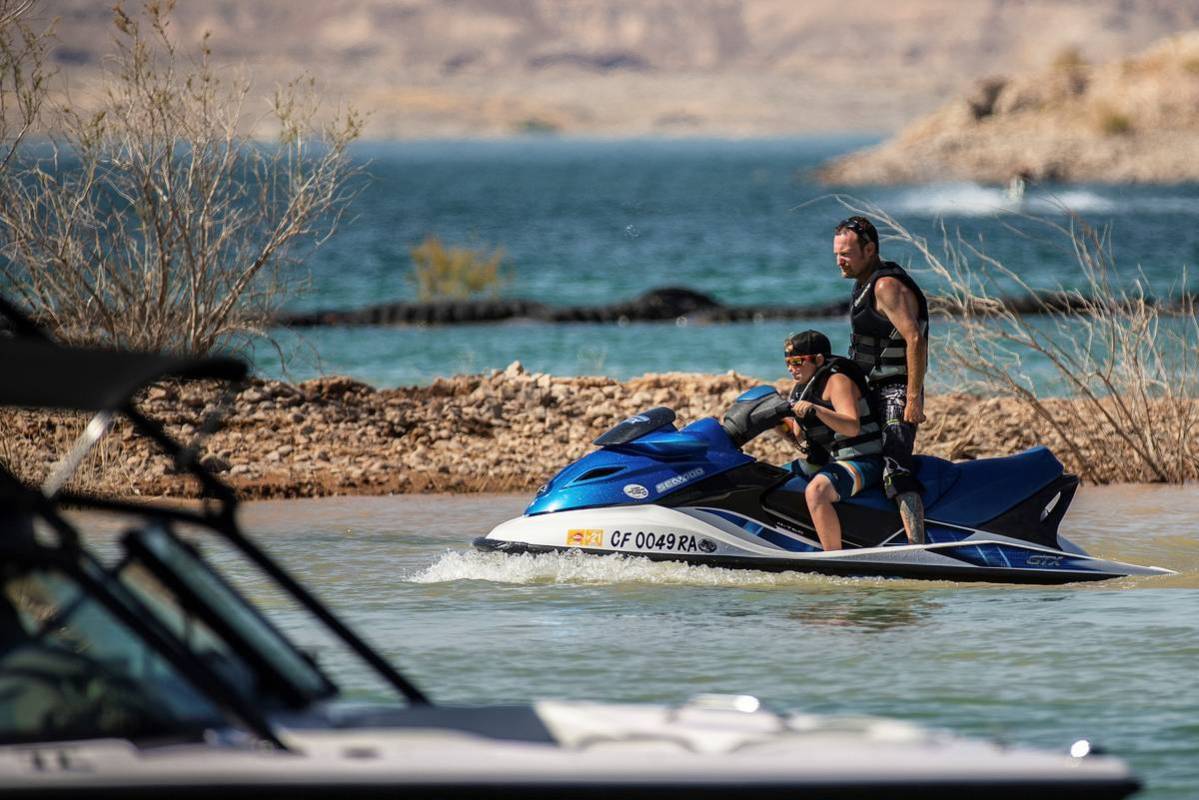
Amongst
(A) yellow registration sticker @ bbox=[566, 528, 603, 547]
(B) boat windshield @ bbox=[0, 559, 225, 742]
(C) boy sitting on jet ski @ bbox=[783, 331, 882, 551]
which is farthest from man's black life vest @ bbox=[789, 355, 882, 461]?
(B) boat windshield @ bbox=[0, 559, 225, 742]

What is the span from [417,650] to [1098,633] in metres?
3.10

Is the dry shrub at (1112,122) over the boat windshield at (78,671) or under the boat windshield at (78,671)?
over

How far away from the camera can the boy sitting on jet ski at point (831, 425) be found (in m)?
9.01

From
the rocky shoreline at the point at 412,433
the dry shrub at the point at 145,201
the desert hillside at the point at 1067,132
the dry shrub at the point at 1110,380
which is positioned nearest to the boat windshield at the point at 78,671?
the rocky shoreline at the point at 412,433

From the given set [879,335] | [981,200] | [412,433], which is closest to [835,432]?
[879,335]

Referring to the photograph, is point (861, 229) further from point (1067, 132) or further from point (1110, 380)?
point (1067, 132)

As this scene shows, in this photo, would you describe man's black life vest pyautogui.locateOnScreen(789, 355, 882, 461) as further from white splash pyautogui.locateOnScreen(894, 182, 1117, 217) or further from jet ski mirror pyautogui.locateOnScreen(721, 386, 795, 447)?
white splash pyautogui.locateOnScreen(894, 182, 1117, 217)

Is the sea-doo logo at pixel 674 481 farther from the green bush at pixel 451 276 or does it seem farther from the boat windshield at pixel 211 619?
the green bush at pixel 451 276

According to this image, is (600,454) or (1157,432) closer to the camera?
(600,454)

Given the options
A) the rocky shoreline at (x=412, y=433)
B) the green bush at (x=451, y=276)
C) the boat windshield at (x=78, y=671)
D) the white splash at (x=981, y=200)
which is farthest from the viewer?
the white splash at (x=981, y=200)

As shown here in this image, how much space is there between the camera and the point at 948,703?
7.42 meters

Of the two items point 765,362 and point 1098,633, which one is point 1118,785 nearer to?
point 1098,633

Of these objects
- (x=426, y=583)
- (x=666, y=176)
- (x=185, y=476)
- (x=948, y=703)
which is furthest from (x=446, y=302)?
(x=666, y=176)

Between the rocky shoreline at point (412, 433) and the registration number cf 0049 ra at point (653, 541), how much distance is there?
4033 mm
